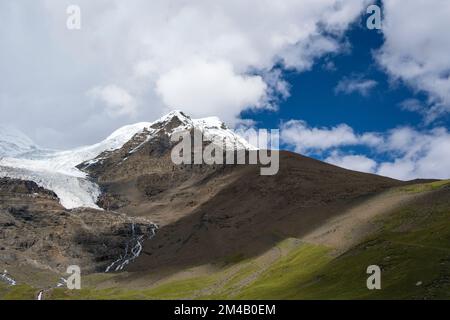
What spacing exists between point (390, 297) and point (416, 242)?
35944 mm

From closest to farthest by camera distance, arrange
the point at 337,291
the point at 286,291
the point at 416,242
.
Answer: the point at 337,291 < the point at 416,242 < the point at 286,291

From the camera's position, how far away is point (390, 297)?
380ft
